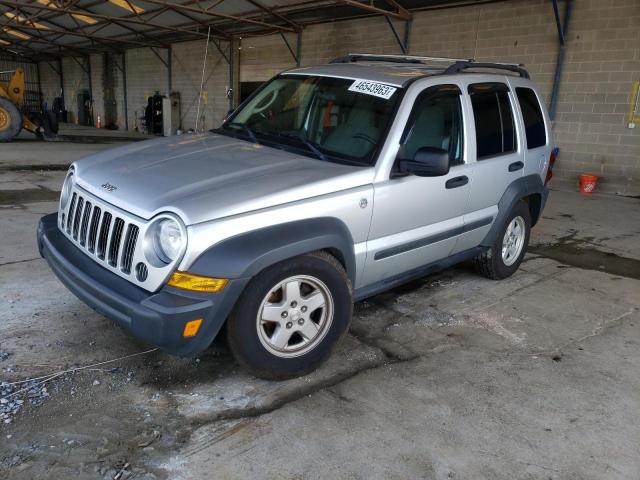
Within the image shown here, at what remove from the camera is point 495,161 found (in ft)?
13.3

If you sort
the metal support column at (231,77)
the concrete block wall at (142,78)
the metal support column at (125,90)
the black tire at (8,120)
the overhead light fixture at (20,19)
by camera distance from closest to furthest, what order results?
the black tire at (8,120) < the metal support column at (231,77) < the overhead light fixture at (20,19) < the concrete block wall at (142,78) < the metal support column at (125,90)

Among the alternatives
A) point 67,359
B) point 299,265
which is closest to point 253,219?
point 299,265

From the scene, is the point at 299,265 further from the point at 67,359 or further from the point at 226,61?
the point at 226,61

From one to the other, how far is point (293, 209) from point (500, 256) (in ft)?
8.42

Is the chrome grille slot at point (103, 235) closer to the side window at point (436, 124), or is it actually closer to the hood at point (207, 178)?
the hood at point (207, 178)

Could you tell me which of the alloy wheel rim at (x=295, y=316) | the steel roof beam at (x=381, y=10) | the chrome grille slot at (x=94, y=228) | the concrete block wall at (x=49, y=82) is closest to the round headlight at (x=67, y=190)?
the chrome grille slot at (x=94, y=228)

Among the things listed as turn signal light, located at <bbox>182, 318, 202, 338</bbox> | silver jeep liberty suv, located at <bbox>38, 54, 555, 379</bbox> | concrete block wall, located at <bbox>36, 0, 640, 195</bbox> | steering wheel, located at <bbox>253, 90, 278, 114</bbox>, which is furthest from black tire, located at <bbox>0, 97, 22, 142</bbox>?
turn signal light, located at <bbox>182, 318, 202, 338</bbox>

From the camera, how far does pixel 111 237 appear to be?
8.85 ft

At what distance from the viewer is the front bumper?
2.36 m

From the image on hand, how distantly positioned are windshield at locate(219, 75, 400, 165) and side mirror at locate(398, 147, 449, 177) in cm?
26

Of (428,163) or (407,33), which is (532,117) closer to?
(428,163)

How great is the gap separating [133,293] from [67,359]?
0.88m

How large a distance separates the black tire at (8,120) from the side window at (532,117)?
14.7 m

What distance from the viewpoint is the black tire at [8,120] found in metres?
14.4
